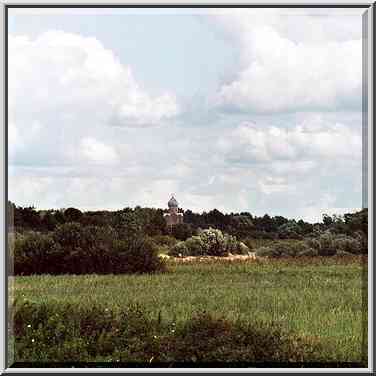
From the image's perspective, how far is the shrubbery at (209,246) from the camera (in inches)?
491

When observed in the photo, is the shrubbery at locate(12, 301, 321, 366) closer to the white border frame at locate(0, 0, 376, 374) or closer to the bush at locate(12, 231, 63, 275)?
the white border frame at locate(0, 0, 376, 374)

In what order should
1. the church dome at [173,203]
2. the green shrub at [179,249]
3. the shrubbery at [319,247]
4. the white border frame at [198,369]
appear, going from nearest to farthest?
1. the white border frame at [198,369]
2. the church dome at [173,203]
3. the shrubbery at [319,247]
4. the green shrub at [179,249]

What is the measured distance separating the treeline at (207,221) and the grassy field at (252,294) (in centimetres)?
28

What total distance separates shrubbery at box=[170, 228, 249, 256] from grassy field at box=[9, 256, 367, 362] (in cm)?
12

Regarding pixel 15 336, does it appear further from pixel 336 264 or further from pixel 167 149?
pixel 336 264

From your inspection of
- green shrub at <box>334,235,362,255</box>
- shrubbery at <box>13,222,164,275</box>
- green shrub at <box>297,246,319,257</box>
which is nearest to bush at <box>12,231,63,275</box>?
shrubbery at <box>13,222,164,275</box>

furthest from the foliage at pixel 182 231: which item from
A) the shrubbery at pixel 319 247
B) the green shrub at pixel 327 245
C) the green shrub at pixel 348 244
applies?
the green shrub at pixel 348 244

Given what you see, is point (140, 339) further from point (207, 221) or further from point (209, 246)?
point (207, 221)

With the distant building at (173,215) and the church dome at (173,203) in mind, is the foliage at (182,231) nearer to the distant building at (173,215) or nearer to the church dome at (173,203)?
the distant building at (173,215)

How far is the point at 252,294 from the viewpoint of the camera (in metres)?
12.4

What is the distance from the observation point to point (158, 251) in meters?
12.6

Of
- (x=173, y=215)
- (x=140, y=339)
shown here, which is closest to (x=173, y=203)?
(x=173, y=215)

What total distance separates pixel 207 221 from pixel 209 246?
0.93 ft

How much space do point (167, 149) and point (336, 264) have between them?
1808mm
